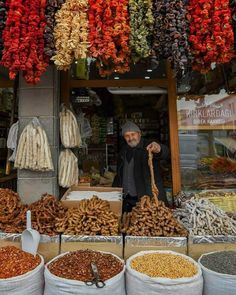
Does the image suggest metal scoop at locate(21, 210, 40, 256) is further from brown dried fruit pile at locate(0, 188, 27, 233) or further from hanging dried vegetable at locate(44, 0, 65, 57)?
hanging dried vegetable at locate(44, 0, 65, 57)

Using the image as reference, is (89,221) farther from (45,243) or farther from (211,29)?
(211,29)

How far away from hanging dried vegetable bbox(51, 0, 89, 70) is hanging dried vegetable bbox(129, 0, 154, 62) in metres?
0.40

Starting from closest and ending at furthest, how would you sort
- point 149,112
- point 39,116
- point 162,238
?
point 162,238 → point 39,116 → point 149,112

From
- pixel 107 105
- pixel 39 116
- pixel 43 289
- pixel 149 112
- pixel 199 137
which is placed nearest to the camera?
pixel 43 289

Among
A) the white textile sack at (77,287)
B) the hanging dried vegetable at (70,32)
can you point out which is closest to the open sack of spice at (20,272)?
the white textile sack at (77,287)

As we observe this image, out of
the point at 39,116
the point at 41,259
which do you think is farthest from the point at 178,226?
the point at 39,116

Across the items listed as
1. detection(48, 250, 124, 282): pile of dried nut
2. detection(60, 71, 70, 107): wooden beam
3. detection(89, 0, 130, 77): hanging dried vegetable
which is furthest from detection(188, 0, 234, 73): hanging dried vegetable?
detection(60, 71, 70, 107): wooden beam

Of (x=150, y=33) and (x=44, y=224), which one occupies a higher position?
(x=150, y=33)

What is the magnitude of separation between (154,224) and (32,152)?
159 cm

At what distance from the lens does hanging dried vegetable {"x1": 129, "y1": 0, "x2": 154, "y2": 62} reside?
8.71 ft

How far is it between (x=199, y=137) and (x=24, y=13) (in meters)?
2.94

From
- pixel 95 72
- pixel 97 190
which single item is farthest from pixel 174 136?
pixel 95 72

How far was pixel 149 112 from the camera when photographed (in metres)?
6.70

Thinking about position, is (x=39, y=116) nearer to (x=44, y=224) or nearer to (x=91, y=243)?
(x=44, y=224)
